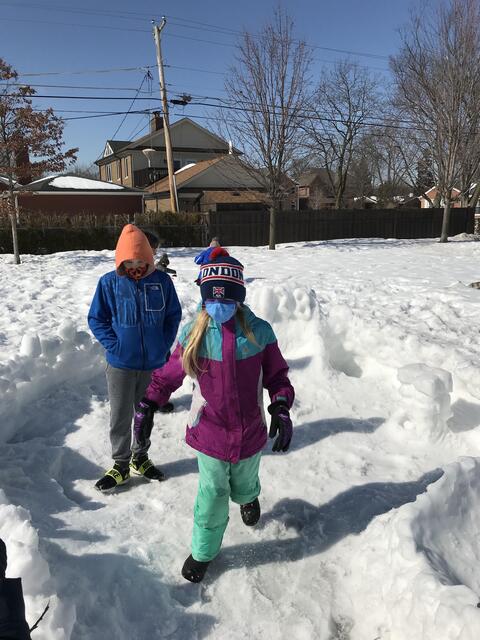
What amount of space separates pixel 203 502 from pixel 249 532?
1.92ft

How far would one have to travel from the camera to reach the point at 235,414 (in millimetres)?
2549

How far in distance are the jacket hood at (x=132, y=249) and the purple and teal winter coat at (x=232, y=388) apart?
0.81 metres

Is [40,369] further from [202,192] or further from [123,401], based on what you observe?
[202,192]

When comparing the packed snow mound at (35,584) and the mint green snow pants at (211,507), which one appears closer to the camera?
the packed snow mound at (35,584)

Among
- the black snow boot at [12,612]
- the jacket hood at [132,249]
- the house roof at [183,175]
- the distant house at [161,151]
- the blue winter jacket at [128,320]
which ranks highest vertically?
the distant house at [161,151]

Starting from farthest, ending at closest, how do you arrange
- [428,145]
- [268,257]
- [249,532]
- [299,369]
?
1. [428,145]
2. [268,257]
3. [299,369]
4. [249,532]

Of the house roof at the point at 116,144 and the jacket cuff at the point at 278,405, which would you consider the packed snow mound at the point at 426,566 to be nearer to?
the jacket cuff at the point at 278,405

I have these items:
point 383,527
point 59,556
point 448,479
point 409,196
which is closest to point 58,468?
point 59,556

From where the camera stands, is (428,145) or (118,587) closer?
(118,587)

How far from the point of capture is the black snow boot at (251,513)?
9.75 ft

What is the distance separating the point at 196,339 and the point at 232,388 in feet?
1.02

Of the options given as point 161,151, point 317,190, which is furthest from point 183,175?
point 317,190

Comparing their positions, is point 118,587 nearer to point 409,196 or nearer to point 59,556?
point 59,556

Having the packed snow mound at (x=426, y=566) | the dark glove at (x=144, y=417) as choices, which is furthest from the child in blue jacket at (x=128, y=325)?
the packed snow mound at (x=426, y=566)
